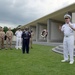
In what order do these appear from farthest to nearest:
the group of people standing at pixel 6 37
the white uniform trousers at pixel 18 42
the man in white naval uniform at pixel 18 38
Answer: the white uniform trousers at pixel 18 42
the man in white naval uniform at pixel 18 38
the group of people standing at pixel 6 37

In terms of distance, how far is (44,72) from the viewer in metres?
6.63

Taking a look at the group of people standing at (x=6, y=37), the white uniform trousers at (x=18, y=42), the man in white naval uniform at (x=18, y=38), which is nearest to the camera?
the group of people standing at (x=6, y=37)

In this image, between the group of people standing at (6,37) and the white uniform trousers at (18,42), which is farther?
the white uniform trousers at (18,42)

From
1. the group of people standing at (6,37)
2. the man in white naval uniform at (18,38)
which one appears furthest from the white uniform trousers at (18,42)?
the group of people standing at (6,37)

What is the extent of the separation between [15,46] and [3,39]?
175 cm

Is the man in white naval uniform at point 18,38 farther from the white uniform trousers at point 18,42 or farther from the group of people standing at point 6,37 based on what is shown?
the group of people standing at point 6,37

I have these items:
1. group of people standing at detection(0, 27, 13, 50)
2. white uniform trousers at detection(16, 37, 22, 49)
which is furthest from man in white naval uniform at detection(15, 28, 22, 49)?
group of people standing at detection(0, 27, 13, 50)

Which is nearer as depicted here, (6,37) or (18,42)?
(6,37)

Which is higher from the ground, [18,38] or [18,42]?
[18,38]

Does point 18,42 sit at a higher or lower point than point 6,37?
lower

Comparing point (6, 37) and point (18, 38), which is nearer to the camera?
point (6, 37)

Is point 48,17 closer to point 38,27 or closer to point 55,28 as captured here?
point 55,28

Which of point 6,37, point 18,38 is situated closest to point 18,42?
point 18,38

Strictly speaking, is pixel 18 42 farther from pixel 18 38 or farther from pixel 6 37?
pixel 6 37
